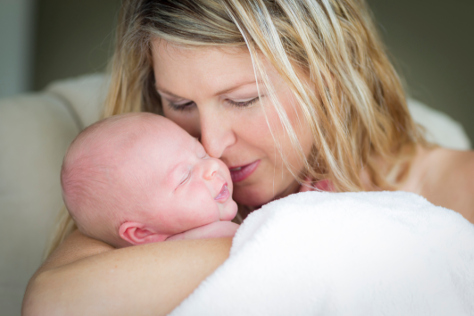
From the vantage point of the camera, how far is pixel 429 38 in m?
2.36

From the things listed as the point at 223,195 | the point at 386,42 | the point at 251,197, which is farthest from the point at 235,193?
the point at 386,42

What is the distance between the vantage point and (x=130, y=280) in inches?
26.4

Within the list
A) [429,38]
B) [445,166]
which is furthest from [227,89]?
[429,38]

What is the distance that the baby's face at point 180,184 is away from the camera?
3.05ft

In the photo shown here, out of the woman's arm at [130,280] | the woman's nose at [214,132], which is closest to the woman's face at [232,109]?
the woman's nose at [214,132]

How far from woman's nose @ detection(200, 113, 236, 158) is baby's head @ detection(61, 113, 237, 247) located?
0.21ft

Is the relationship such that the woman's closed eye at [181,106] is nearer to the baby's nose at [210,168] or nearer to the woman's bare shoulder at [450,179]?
the baby's nose at [210,168]

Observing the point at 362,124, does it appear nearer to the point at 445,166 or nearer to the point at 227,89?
the point at 445,166

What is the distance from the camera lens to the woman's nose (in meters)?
1.06

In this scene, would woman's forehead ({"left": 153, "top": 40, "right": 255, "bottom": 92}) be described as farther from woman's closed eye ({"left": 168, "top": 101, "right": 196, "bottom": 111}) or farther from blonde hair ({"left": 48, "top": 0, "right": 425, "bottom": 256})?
woman's closed eye ({"left": 168, "top": 101, "right": 196, "bottom": 111})

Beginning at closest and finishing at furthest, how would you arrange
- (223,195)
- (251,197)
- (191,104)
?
(223,195) < (191,104) < (251,197)

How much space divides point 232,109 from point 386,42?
1.78 metres

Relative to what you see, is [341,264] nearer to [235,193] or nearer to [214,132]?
[214,132]

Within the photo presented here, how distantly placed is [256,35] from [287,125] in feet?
0.77
